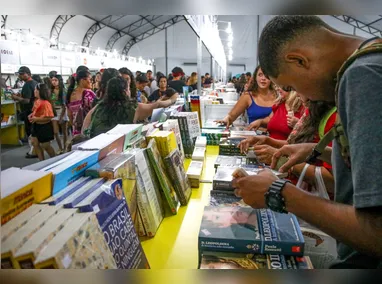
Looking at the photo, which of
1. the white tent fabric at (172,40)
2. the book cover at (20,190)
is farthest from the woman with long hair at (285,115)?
the white tent fabric at (172,40)

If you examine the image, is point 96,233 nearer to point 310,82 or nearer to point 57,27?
point 310,82

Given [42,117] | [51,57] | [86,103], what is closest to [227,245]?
[86,103]

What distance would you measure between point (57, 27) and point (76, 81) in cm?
1397

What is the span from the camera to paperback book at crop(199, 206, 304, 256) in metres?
0.99

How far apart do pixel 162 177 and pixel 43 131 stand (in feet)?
15.1

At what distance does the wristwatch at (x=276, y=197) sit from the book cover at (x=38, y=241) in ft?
1.58

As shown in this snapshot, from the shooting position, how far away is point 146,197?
1386mm

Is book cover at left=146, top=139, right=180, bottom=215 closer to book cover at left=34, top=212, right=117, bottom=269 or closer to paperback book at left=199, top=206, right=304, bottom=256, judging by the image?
paperback book at left=199, top=206, right=304, bottom=256

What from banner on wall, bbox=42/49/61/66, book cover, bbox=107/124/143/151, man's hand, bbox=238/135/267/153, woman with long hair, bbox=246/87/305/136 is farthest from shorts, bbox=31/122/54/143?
book cover, bbox=107/124/143/151

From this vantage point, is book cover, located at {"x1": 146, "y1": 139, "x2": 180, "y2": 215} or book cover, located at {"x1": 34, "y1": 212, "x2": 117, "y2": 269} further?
book cover, located at {"x1": 146, "y1": 139, "x2": 180, "y2": 215}

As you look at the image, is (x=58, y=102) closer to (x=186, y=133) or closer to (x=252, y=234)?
(x=186, y=133)

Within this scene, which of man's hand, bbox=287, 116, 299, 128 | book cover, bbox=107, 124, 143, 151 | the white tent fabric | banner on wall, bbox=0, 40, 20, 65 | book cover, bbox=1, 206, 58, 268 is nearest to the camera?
book cover, bbox=1, 206, 58, 268

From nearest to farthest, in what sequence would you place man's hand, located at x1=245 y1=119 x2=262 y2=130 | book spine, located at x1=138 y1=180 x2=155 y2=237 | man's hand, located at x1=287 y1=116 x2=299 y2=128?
book spine, located at x1=138 y1=180 x2=155 y2=237 < man's hand, located at x1=287 y1=116 x2=299 y2=128 < man's hand, located at x1=245 y1=119 x2=262 y2=130

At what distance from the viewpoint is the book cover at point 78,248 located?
607mm
